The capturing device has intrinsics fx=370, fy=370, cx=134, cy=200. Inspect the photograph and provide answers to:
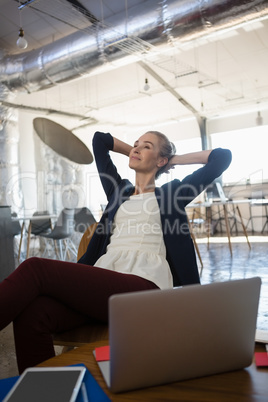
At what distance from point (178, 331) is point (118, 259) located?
680mm

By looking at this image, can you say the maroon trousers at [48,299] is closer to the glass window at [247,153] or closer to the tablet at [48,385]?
the tablet at [48,385]

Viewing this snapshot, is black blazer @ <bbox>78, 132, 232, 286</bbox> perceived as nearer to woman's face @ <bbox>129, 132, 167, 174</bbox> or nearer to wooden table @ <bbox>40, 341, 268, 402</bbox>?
woman's face @ <bbox>129, 132, 167, 174</bbox>

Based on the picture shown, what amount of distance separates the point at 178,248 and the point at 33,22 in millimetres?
4946

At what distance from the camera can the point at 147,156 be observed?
1489 millimetres

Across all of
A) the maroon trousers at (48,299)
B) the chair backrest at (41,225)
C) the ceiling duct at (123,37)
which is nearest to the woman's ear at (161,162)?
the maroon trousers at (48,299)

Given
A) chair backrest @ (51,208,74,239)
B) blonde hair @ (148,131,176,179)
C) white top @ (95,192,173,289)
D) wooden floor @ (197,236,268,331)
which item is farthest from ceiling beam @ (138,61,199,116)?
white top @ (95,192,173,289)

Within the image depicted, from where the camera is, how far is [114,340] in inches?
22.7


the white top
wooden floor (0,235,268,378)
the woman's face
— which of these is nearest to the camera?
the white top

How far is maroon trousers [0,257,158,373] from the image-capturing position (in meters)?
0.92

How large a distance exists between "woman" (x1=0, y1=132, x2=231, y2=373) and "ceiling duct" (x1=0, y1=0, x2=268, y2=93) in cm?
257

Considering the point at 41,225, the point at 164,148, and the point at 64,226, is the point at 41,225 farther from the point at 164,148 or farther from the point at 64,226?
the point at 164,148

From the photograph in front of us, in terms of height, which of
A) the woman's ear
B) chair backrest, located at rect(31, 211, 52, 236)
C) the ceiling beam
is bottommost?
chair backrest, located at rect(31, 211, 52, 236)

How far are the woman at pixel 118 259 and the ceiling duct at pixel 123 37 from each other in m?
2.57

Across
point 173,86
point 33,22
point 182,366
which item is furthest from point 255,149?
point 182,366
